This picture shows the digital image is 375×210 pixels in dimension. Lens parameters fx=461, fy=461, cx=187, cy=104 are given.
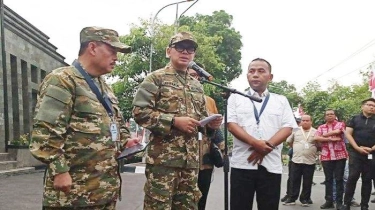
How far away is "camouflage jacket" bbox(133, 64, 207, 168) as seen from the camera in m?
3.41

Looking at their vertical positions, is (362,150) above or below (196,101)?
below

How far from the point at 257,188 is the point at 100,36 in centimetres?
193

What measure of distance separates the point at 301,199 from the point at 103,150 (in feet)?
18.6

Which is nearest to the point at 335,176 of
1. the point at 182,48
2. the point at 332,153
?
the point at 332,153

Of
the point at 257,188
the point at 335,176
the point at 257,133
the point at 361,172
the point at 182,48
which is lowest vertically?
the point at 335,176

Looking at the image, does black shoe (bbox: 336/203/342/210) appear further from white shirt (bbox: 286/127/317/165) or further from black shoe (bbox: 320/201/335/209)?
white shirt (bbox: 286/127/317/165)

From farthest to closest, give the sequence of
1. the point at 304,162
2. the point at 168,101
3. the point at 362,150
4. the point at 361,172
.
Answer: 1. the point at 304,162
2. the point at 361,172
3. the point at 362,150
4. the point at 168,101

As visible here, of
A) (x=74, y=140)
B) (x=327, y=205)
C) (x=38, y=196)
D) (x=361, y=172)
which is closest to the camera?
(x=74, y=140)

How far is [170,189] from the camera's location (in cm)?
337

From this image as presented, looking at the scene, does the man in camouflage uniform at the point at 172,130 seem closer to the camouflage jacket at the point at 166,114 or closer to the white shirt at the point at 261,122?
the camouflage jacket at the point at 166,114

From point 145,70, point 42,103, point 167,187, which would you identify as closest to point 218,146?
point 167,187

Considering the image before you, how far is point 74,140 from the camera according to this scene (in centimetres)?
282

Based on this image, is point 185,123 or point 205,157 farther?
point 205,157

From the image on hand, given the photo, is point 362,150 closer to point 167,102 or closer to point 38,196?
point 167,102
